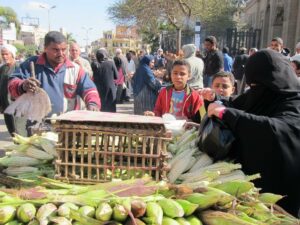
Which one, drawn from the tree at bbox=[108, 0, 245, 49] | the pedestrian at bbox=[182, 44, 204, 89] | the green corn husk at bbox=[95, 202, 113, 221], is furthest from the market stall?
the tree at bbox=[108, 0, 245, 49]

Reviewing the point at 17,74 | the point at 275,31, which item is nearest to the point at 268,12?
the point at 275,31

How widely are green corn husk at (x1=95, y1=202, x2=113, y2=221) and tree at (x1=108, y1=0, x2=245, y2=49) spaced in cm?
1647

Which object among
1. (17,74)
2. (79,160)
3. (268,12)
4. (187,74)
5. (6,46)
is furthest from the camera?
(268,12)

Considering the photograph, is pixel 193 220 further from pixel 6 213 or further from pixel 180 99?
pixel 180 99

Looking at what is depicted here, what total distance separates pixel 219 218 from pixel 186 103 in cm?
216

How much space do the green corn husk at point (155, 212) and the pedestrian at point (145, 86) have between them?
Result: 5181mm

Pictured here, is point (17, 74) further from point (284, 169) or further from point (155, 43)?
point (155, 43)

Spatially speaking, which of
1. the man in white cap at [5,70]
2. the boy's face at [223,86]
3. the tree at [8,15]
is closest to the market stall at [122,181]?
the boy's face at [223,86]

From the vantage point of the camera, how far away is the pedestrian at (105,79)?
8.16 meters

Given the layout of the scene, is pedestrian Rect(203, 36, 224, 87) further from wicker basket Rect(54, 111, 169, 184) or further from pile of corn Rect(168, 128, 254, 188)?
wicker basket Rect(54, 111, 169, 184)

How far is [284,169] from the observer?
241 centimetres

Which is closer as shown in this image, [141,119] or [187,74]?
[141,119]

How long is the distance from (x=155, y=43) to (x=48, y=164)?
3101cm

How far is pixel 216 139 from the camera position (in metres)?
2.31
